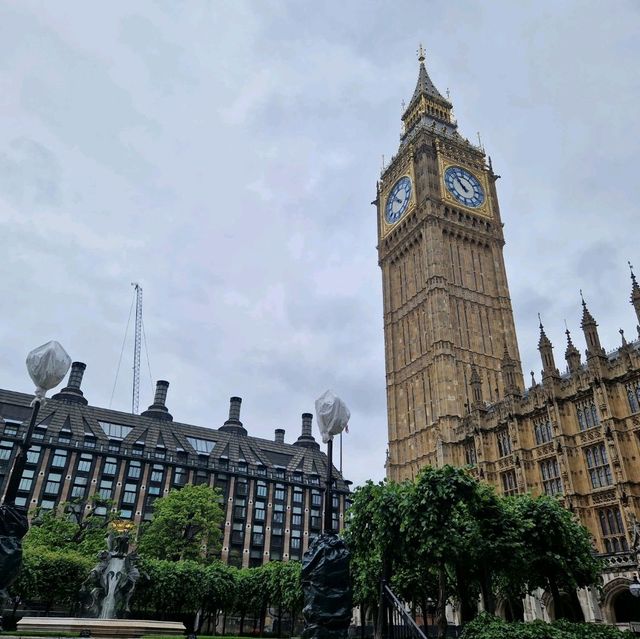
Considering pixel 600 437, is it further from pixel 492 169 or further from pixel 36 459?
pixel 36 459

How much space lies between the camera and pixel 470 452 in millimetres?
58344

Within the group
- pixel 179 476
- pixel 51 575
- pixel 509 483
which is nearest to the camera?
pixel 51 575

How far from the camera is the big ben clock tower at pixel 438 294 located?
64875 millimetres

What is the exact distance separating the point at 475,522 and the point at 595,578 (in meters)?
8.74

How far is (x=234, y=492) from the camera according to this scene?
303 feet

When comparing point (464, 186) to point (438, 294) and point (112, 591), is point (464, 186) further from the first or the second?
point (112, 591)

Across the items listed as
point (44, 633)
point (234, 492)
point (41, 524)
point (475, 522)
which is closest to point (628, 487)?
point (475, 522)

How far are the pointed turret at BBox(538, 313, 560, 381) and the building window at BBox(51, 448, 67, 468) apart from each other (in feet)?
224

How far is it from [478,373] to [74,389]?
235 feet

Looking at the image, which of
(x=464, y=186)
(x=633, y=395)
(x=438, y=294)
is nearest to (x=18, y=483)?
(x=633, y=395)

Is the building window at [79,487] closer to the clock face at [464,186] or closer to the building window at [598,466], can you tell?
the clock face at [464,186]

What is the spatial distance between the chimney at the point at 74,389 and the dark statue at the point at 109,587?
7207 centimetres

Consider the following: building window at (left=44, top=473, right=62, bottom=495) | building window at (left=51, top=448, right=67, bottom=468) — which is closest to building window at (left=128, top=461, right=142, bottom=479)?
building window at (left=51, top=448, right=67, bottom=468)

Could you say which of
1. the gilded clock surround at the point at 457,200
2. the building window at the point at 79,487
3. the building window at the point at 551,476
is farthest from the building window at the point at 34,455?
the building window at the point at 551,476
